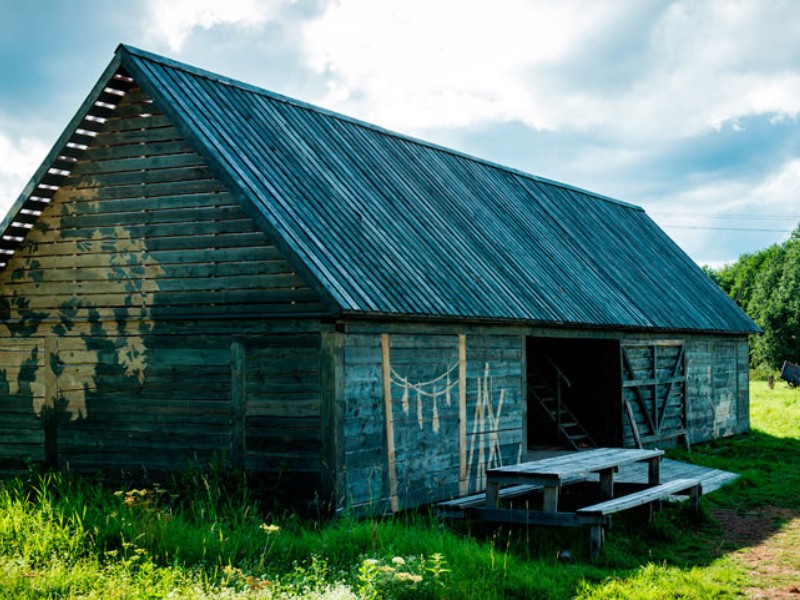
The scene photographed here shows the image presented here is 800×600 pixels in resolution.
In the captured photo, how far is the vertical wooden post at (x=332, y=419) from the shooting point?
35.7 ft

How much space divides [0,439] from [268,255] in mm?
5160

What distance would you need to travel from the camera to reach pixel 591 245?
68.8ft

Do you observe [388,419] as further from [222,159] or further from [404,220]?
[222,159]

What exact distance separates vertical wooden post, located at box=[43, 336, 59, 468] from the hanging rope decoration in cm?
484

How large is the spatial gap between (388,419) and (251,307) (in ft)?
7.20

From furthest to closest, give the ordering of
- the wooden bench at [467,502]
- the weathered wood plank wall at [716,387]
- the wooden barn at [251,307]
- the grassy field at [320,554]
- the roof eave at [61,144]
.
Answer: the weathered wood plank wall at [716,387]
the roof eave at [61,144]
the wooden barn at [251,307]
the wooden bench at [467,502]
the grassy field at [320,554]

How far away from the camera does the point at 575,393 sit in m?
19.6

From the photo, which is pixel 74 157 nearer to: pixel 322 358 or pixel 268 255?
pixel 268 255

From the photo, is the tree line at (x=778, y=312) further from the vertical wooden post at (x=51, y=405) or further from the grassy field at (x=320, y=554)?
the vertical wooden post at (x=51, y=405)

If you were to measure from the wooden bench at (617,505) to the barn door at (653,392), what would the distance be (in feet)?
19.8

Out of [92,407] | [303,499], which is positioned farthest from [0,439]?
[303,499]

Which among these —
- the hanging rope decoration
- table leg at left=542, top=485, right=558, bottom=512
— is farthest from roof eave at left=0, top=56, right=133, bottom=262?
table leg at left=542, top=485, right=558, bottom=512

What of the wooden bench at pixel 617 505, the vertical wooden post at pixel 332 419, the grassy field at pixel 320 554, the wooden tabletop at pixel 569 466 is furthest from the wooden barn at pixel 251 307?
the wooden bench at pixel 617 505

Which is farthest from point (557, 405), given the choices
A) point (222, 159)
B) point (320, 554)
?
point (320, 554)
